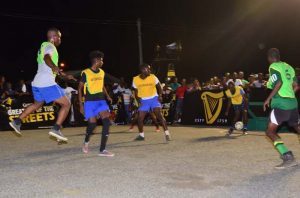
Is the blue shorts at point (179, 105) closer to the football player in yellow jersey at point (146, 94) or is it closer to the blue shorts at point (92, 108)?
the football player in yellow jersey at point (146, 94)

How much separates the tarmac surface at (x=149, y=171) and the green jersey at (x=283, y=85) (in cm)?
93

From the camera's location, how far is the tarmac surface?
5156 mm

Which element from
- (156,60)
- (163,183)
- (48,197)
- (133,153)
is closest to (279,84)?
(163,183)

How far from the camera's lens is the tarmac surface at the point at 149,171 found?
16.9 ft

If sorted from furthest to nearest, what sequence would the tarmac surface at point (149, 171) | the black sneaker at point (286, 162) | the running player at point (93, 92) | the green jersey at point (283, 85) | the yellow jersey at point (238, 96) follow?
the yellow jersey at point (238, 96) → the running player at point (93, 92) → the green jersey at point (283, 85) → the black sneaker at point (286, 162) → the tarmac surface at point (149, 171)

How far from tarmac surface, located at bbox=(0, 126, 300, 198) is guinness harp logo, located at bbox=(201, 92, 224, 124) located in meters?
5.87

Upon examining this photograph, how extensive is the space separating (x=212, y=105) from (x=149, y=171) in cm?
952

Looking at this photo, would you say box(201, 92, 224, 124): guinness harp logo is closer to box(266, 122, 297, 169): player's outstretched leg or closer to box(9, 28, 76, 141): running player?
box(9, 28, 76, 141): running player

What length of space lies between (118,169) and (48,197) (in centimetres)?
177

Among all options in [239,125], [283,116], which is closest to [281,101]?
[283,116]

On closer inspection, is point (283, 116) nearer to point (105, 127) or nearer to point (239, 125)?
point (105, 127)

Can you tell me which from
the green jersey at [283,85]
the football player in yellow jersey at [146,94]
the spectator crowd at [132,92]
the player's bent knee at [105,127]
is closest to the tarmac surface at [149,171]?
the player's bent knee at [105,127]

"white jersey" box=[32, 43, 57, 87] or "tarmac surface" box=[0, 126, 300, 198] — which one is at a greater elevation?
"white jersey" box=[32, 43, 57, 87]

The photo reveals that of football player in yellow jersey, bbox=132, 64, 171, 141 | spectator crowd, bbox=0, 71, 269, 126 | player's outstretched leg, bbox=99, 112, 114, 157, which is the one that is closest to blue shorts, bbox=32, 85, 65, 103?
player's outstretched leg, bbox=99, 112, 114, 157
